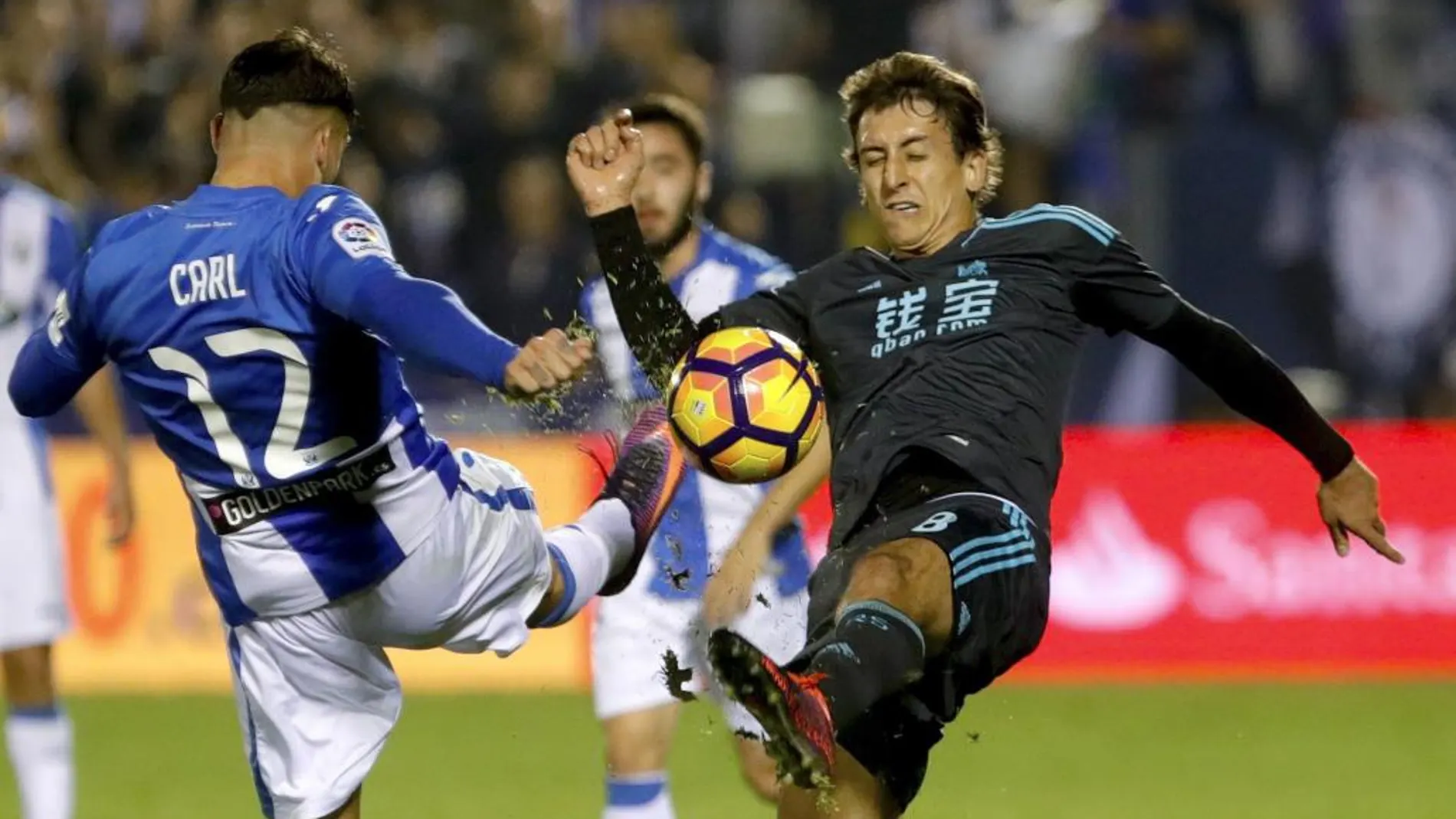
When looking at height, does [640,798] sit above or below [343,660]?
below

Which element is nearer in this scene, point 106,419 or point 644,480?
point 644,480

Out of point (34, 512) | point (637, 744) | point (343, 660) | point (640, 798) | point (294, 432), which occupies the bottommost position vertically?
point (640, 798)

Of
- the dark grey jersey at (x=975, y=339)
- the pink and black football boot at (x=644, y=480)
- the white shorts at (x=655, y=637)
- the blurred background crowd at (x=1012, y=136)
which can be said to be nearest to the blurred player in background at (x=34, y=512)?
the white shorts at (x=655, y=637)

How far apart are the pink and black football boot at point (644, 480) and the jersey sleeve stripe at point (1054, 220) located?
41.7 inches

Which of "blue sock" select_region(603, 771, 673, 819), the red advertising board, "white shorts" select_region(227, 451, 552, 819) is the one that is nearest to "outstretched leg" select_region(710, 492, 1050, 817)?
"white shorts" select_region(227, 451, 552, 819)

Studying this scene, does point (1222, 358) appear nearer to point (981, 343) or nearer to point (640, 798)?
point (981, 343)

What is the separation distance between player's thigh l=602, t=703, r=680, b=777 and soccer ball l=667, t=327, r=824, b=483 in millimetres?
1474

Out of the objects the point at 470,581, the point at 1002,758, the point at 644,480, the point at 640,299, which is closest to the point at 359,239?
the point at 640,299

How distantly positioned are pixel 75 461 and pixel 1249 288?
20.8 feet

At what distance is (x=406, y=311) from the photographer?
450 cm

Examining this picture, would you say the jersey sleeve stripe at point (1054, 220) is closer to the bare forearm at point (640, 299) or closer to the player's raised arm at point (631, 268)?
the player's raised arm at point (631, 268)

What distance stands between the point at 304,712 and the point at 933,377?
5.33 ft

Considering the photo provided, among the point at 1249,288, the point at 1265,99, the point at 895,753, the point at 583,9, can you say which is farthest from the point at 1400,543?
the point at 895,753

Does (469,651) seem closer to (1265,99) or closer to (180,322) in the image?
(180,322)
